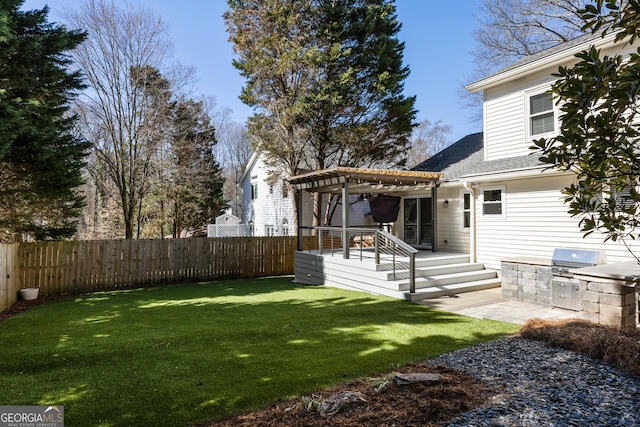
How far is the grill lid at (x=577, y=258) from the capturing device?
7028mm

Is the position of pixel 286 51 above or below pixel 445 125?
below

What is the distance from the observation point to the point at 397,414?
2.62 metres

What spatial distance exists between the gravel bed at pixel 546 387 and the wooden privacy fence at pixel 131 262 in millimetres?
9285

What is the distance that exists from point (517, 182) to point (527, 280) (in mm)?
2972

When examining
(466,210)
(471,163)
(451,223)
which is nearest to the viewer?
(466,210)

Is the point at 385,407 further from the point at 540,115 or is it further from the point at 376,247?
the point at 540,115

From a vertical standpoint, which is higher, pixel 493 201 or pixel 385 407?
pixel 493 201

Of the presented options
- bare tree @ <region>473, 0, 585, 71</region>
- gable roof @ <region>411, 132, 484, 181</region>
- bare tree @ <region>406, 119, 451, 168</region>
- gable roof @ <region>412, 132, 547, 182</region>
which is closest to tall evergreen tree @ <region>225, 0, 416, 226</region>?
gable roof @ <region>411, 132, 484, 181</region>

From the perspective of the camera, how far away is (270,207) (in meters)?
21.4

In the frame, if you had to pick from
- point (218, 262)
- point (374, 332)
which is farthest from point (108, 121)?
point (374, 332)

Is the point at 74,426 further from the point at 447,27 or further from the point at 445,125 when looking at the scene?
the point at 445,125

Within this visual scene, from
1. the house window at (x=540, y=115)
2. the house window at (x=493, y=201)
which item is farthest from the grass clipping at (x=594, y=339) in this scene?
the house window at (x=540, y=115)

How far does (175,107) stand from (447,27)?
12708 mm

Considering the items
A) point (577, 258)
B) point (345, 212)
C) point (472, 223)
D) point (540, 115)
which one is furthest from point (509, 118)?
point (345, 212)
